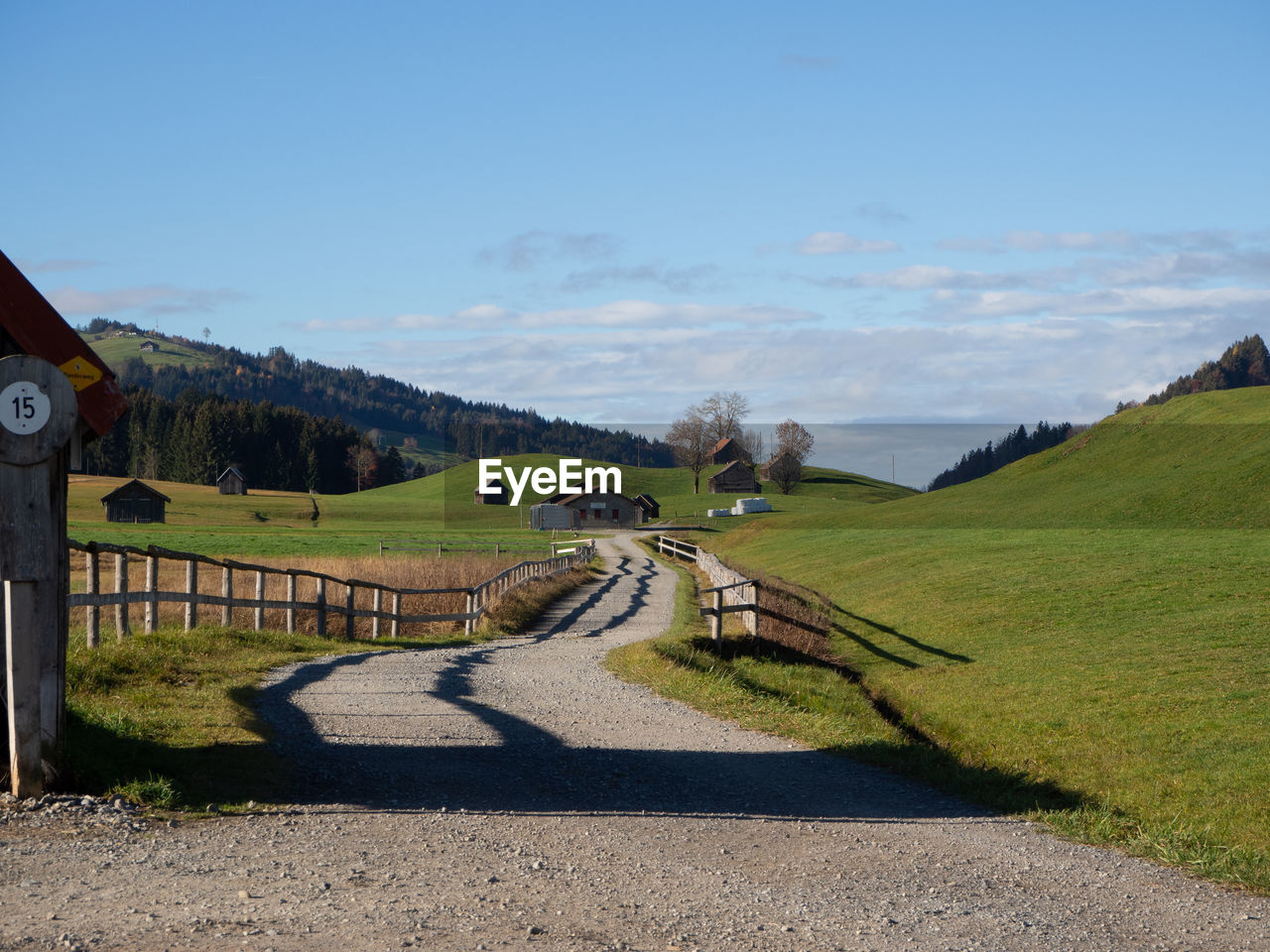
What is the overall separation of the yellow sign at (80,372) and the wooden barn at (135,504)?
10256cm

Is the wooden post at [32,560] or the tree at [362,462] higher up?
the tree at [362,462]

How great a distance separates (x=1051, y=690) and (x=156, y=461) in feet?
484

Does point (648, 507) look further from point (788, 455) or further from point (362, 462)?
point (362, 462)

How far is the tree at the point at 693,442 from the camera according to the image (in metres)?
152

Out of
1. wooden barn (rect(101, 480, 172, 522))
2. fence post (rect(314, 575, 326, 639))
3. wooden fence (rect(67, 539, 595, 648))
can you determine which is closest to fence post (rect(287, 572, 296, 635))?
wooden fence (rect(67, 539, 595, 648))

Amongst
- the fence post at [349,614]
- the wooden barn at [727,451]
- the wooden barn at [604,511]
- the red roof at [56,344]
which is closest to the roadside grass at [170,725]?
the red roof at [56,344]

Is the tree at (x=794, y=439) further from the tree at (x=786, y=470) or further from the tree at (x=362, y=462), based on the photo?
the tree at (x=362, y=462)

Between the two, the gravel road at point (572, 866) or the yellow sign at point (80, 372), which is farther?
the yellow sign at point (80, 372)

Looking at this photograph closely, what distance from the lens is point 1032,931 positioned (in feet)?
18.7

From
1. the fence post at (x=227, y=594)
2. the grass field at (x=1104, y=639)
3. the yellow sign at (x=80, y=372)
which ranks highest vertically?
the yellow sign at (x=80, y=372)

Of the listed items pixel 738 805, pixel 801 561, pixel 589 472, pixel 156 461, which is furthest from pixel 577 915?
pixel 156 461

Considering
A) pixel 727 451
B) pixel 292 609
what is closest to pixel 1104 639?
pixel 292 609

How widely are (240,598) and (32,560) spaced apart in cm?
1366

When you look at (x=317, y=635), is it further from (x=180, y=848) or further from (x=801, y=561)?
(x=801, y=561)
